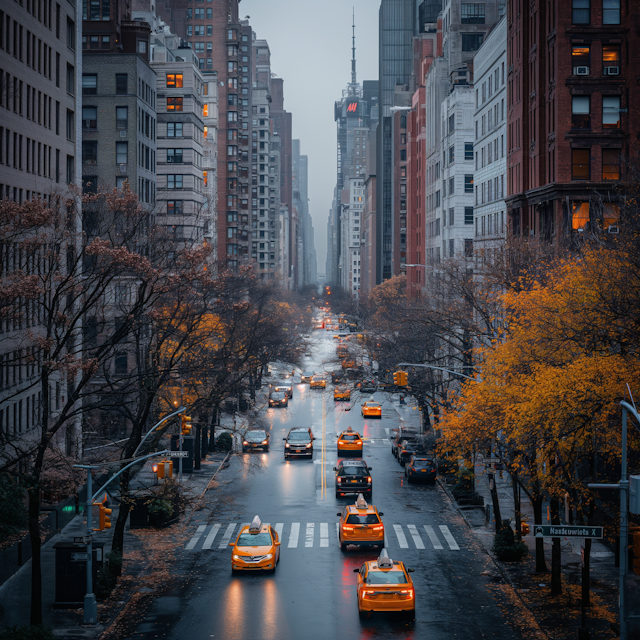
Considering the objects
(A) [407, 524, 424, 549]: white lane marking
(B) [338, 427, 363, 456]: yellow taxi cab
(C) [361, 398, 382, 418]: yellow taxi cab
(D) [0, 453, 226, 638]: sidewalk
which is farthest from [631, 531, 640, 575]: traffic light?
(C) [361, 398, 382, 418]: yellow taxi cab

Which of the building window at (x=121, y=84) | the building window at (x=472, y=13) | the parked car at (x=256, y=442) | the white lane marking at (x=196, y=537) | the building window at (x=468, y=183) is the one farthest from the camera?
the building window at (x=472, y=13)

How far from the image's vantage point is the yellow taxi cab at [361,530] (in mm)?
34719

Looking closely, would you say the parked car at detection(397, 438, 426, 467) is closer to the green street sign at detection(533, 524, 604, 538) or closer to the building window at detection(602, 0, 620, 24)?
the building window at detection(602, 0, 620, 24)

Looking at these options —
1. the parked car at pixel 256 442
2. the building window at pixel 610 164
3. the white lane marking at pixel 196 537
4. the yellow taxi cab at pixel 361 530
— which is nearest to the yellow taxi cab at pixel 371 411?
the parked car at pixel 256 442

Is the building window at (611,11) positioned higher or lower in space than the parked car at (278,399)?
higher

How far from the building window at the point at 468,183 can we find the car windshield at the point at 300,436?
44912 millimetres

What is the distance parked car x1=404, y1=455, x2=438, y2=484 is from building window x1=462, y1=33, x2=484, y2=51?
237 ft

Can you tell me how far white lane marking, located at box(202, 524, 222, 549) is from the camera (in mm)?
36344

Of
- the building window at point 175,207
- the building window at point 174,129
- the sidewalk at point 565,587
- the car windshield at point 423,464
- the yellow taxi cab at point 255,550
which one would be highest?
the building window at point 174,129

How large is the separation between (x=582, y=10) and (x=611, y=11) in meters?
1.83

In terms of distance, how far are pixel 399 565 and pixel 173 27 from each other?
12771 centimetres

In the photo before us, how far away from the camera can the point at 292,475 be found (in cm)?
5200

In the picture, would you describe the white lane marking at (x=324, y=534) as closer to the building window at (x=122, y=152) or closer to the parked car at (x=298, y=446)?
the parked car at (x=298, y=446)

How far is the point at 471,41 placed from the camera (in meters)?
110
